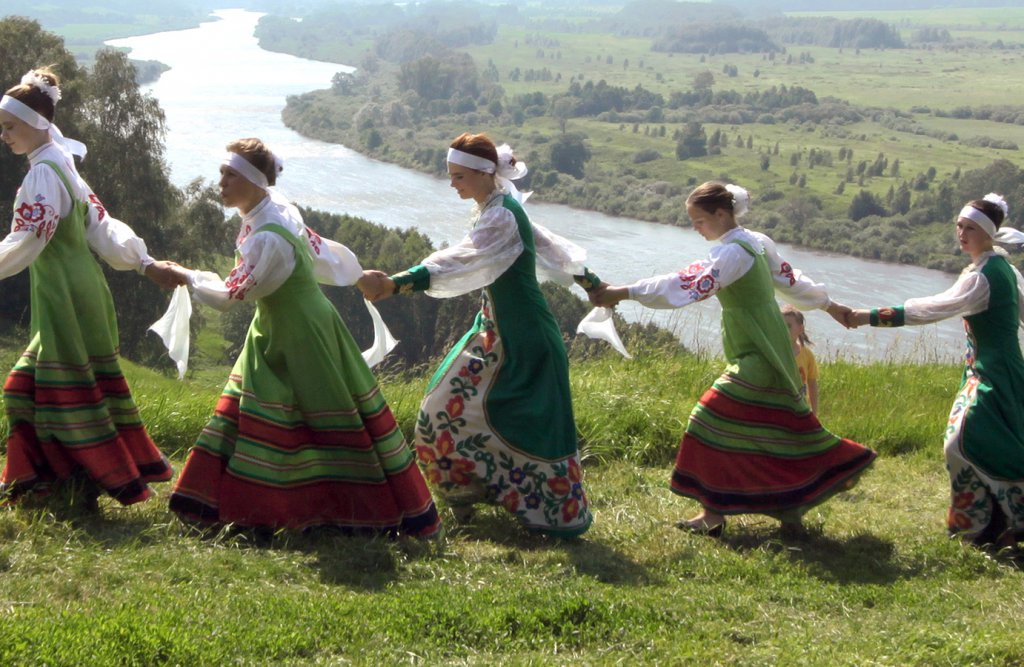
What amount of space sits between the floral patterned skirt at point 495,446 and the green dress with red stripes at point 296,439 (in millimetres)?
530

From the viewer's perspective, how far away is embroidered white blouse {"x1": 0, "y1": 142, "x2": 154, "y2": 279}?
523 centimetres

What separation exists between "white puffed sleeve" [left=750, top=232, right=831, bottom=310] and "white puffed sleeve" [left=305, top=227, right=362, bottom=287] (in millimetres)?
2122

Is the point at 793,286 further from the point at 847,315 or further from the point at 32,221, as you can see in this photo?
the point at 32,221

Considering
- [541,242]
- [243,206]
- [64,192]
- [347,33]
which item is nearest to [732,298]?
[541,242]

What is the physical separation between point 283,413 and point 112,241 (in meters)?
1.19

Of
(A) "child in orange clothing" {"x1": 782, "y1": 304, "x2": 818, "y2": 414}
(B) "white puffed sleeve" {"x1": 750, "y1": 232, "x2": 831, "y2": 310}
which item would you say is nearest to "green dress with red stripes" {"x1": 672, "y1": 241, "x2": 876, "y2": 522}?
(B) "white puffed sleeve" {"x1": 750, "y1": 232, "x2": 831, "y2": 310}

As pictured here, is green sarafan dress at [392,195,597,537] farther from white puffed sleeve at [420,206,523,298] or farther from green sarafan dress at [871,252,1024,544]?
green sarafan dress at [871,252,1024,544]

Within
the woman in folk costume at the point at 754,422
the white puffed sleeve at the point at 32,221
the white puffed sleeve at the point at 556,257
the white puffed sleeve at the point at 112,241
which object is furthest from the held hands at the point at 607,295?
the white puffed sleeve at the point at 32,221

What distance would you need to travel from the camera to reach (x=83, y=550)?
Result: 500 cm

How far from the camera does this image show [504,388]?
19.6ft

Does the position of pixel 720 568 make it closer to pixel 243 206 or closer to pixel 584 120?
pixel 243 206

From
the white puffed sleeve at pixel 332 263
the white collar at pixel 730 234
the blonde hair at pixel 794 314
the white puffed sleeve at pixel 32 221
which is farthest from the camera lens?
the blonde hair at pixel 794 314

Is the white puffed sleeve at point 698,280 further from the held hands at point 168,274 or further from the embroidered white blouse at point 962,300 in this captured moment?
the held hands at point 168,274

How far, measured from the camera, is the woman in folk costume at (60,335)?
5402 mm
